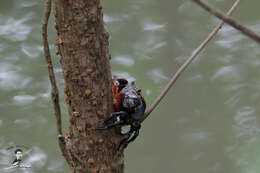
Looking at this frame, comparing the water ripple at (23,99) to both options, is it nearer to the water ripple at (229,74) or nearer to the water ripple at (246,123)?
the water ripple at (229,74)

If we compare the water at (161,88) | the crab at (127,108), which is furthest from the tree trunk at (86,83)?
the water at (161,88)

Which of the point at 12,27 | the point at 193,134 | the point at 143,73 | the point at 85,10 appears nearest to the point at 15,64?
the point at 12,27

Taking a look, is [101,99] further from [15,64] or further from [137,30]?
[137,30]

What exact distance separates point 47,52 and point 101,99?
0.28 m

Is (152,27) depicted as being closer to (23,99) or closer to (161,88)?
(161,88)

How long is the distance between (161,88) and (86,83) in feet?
7.60

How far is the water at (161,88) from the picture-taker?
331 cm

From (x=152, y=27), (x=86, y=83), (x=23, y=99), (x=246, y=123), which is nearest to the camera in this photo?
(x=86, y=83)

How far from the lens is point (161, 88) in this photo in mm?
3693

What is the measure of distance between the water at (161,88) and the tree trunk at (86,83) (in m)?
1.70

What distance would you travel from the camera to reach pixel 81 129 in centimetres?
148

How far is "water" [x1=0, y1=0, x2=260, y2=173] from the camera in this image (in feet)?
10.9

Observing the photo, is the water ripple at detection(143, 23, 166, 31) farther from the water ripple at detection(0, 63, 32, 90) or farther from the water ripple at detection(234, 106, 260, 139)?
the water ripple at detection(0, 63, 32, 90)

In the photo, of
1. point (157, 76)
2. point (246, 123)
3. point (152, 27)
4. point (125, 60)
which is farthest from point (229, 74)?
point (125, 60)
